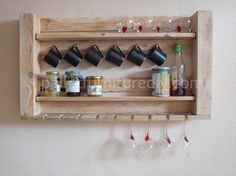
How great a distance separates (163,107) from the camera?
1116mm

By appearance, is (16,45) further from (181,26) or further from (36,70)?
(181,26)

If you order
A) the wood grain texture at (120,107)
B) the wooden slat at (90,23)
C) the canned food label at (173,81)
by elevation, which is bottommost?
the wood grain texture at (120,107)

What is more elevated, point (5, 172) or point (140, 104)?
point (140, 104)

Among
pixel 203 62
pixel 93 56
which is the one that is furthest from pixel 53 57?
pixel 203 62

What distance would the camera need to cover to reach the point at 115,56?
108 centimetres

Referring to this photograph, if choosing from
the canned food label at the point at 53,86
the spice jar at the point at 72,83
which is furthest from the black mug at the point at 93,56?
the canned food label at the point at 53,86

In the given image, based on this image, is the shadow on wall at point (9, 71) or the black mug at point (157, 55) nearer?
the black mug at point (157, 55)

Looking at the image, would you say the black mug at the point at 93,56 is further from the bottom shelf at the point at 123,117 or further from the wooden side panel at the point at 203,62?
the wooden side panel at the point at 203,62

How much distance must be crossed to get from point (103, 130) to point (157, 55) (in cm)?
51

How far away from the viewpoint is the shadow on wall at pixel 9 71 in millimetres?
1170

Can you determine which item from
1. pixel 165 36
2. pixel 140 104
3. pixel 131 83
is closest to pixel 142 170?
pixel 140 104

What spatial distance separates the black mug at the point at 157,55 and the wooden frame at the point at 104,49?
6 cm

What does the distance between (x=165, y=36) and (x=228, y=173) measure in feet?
2.73

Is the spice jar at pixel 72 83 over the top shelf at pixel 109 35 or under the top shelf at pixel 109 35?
under
